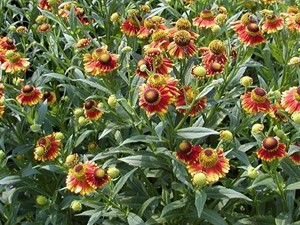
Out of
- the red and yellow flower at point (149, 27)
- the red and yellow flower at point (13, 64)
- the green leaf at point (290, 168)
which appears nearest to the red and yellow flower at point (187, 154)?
the green leaf at point (290, 168)

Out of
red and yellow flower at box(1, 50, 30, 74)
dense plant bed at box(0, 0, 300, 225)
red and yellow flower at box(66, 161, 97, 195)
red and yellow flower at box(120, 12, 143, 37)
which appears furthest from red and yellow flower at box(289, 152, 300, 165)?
red and yellow flower at box(1, 50, 30, 74)

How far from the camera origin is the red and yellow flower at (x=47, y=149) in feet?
6.86

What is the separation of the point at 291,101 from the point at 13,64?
3.98 ft

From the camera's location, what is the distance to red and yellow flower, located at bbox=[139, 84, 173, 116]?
5.72 ft

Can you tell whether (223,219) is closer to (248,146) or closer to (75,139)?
(248,146)

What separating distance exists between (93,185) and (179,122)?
1.35ft

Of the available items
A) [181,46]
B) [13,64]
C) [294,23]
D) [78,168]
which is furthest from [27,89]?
[294,23]

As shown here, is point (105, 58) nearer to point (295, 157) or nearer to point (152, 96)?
point (152, 96)

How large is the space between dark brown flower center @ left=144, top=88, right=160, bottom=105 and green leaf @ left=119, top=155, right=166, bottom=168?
12.4 inches

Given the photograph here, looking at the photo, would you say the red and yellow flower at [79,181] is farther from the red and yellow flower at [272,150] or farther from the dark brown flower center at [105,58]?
the red and yellow flower at [272,150]

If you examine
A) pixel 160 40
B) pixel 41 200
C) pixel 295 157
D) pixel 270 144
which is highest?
pixel 160 40

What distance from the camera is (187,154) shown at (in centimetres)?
182

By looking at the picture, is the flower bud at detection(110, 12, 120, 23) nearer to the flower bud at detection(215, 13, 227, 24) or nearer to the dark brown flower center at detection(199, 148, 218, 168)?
the flower bud at detection(215, 13, 227, 24)

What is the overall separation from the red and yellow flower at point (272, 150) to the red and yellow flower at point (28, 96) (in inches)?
37.4
